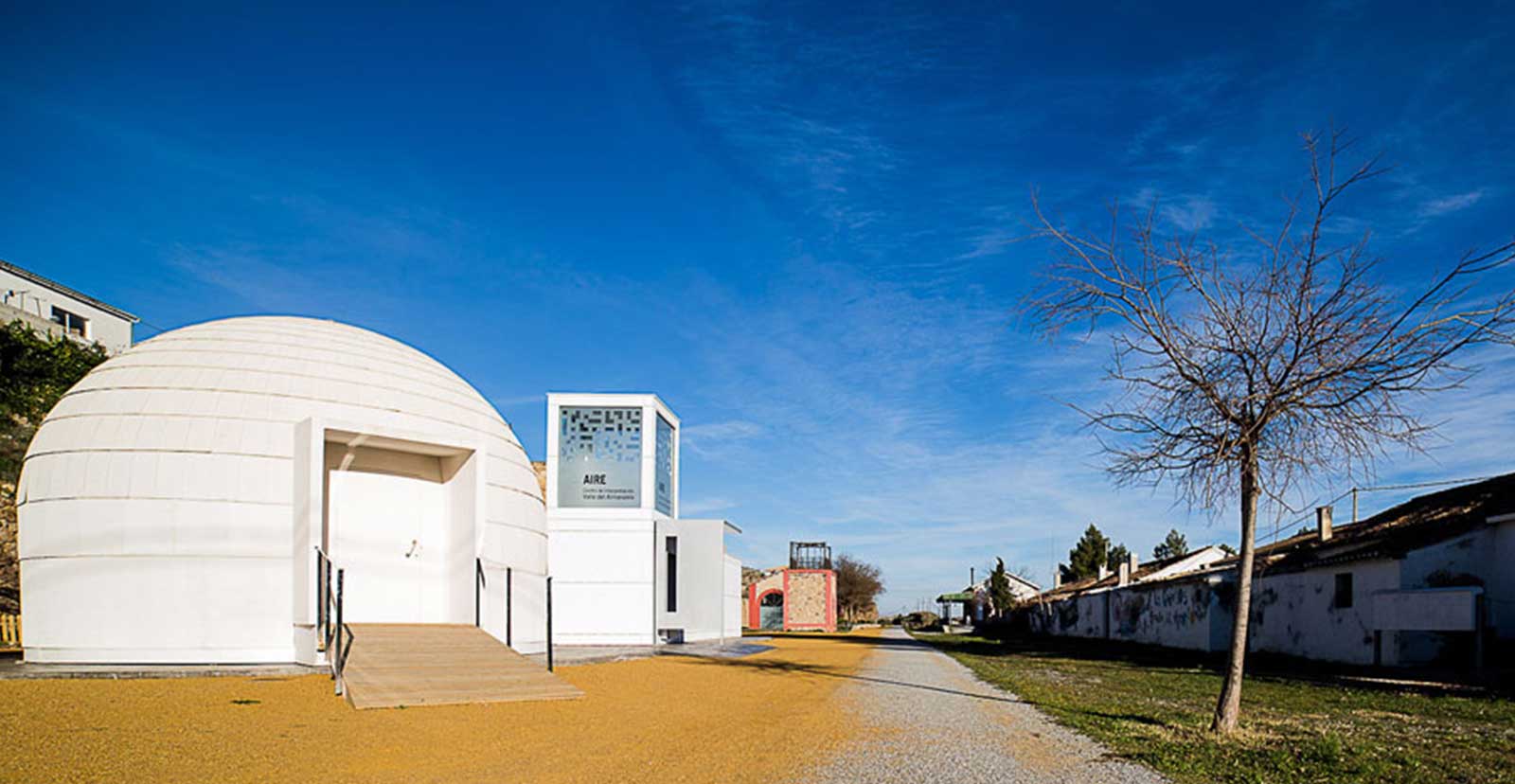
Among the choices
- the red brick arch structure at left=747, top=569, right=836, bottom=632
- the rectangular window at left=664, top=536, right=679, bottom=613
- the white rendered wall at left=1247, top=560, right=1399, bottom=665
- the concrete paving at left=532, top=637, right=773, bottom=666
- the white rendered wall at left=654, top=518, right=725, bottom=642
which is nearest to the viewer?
the concrete paving at left=532, top=637, right=773, bottom=666

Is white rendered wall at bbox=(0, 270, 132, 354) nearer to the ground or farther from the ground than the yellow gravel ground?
farther from the ground

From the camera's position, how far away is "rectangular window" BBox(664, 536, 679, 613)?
27.1 m

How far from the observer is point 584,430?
88.0 ft

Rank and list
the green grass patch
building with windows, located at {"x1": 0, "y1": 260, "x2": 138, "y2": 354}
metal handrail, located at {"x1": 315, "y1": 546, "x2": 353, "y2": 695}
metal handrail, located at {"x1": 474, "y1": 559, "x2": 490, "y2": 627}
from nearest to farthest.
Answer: the green grass patch
metal handrail, located at {"x1": 315, "y1": 546, "x2": 353, "y2": 695}
metal handrail, located at {"x1": 474, "y1": 559, "x2": 490, "y2": 627}
building with windows, located at {"x1": 0, "y1": 260, "x2": 138, "y2": 354}

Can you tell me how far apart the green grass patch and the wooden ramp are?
644 centimetres

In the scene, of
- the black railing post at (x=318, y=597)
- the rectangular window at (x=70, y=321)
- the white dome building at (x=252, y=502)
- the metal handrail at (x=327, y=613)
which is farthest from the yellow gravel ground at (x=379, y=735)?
the rectangular window at (x=70, y=321)

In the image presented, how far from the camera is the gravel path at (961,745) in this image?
6.97m

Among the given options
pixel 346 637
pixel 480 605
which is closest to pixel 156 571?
pixel 346 637

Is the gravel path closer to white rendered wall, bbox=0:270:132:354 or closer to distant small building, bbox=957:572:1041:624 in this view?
white rendered wall, bbox=0:270:132:354

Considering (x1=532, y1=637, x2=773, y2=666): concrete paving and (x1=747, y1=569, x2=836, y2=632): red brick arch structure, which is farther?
(x1=747, y1=569, x2=836, y2=632): red brick arch structure

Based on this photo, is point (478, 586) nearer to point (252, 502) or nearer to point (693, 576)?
point (252, 502)

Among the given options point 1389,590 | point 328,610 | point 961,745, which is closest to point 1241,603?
point 961,745

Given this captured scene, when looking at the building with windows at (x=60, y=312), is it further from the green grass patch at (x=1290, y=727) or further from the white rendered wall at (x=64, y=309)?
the green grass patch at (x=1290, y=727)

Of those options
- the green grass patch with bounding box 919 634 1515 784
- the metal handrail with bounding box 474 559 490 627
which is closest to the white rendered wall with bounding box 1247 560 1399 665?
the green grass patch with bounding box 919 634 1515 784
